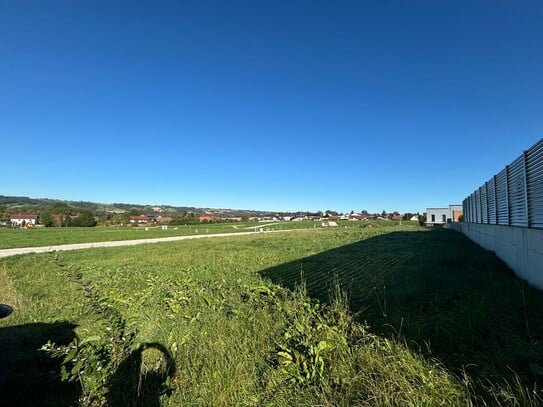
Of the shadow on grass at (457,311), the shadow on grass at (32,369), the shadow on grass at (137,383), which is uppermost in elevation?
the shadow on grass at (457,311)

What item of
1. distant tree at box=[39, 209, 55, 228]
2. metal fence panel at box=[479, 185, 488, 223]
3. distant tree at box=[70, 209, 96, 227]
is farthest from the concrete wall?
distant tree at box=[39, 209, 55, 228]

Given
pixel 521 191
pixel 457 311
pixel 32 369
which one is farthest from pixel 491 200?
pixel 32 369

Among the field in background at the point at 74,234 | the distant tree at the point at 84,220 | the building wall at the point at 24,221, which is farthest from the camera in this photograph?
the distant tree at the point at 84,220

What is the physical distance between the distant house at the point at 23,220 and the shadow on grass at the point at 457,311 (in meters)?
102

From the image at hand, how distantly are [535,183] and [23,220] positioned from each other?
111 m

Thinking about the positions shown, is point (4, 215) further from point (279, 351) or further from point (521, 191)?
point (521, 191)

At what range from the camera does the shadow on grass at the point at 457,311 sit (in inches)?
138

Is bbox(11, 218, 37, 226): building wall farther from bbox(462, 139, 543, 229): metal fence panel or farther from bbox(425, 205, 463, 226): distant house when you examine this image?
bbox(462, 139, 543, 229): metal fence panel

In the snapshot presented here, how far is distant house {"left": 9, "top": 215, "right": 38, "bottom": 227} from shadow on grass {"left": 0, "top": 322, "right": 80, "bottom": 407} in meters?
100

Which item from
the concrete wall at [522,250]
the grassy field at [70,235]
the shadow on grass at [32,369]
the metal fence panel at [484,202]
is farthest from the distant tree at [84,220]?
the concrete wall at [522,250]

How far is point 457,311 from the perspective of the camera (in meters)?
5.22

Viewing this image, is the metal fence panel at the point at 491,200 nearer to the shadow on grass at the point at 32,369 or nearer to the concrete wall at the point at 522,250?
the concrete wall at the point at 522,250

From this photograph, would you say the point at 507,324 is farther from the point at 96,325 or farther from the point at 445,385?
the point at 96,325

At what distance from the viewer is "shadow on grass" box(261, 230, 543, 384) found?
3.49 meters
